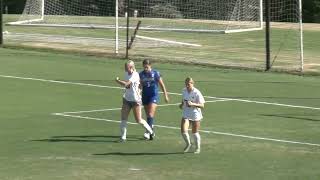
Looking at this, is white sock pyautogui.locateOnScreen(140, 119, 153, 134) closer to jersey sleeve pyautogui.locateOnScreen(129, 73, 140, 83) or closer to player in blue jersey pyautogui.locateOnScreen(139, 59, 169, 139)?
player in blue jersey pyautogui.locateOnScreen(139, 59, 169, 139)

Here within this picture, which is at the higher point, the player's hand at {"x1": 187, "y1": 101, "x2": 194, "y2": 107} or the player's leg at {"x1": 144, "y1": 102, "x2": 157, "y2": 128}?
the player's hand at {"x1": 187, "y1": 101, "x2": 194, "y2": 107}

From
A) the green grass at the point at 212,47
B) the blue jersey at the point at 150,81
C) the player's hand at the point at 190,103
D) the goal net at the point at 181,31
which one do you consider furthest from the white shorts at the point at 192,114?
the goal net at the point at 181,31

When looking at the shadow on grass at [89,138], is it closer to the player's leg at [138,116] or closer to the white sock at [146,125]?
the white sock at [146,125]

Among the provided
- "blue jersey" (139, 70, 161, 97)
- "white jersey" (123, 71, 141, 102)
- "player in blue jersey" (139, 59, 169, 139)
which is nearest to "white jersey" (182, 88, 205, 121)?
"white jersey" (123, 71, 141, 102)

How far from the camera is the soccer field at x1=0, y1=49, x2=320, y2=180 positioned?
14.0 m

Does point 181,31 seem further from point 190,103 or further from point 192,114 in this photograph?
point 190,103

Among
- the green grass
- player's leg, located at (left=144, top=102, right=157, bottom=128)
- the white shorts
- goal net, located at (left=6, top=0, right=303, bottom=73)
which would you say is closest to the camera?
the white shorts

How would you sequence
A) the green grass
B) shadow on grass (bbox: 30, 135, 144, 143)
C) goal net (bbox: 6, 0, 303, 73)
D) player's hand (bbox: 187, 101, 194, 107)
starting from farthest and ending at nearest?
goal net (bbox: 6, 0, 303, 73) < the green grass < shadow on grass (bbox: 30, 135, 144, 143) < player's hand (bbox: 187, 101, 194, 107)

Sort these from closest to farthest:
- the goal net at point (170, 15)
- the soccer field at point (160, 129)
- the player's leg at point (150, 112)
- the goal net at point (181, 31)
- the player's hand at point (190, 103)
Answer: the soccer field at point (160, 129) → the player's hand at point (190, 103) → the player's leg at point (150, 112) → the goal net at point (181, 31) → the goal net at point (170, 15)

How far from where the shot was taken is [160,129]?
61.6 feet

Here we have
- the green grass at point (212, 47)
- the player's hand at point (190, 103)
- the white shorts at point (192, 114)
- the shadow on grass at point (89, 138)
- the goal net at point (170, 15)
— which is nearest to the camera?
the player's hand at point (190, 103)

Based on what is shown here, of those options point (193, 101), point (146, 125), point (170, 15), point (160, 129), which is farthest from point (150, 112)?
point (170, 15)

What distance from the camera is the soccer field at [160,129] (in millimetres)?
14016

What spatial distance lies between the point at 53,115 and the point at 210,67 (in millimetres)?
14130
